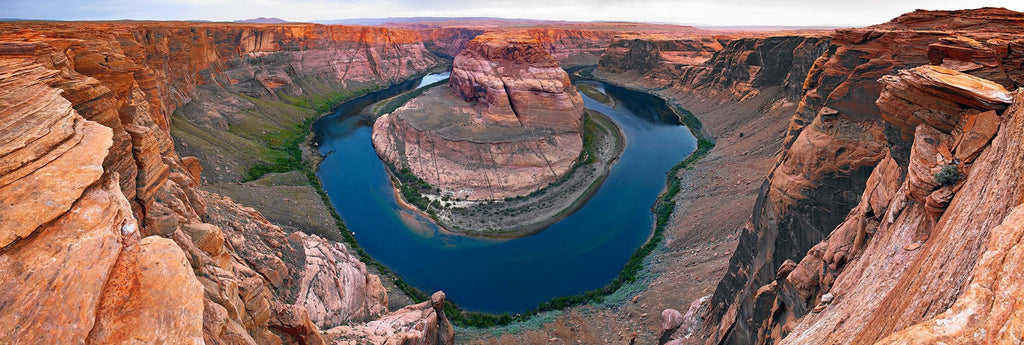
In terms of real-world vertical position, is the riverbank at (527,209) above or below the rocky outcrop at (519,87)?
below

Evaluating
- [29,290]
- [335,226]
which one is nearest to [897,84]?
[29,290]

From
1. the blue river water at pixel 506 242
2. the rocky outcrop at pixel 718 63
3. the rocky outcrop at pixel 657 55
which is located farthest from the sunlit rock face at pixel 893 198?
the rocky outcrop at pixel 657 55

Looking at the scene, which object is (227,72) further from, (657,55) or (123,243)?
(657,55)

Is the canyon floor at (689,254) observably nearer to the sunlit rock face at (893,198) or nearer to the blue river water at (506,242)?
the blue river water at (506,242)

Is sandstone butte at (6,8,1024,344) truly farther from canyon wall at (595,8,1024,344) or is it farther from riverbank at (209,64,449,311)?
riverbank at (209,64,449,311)

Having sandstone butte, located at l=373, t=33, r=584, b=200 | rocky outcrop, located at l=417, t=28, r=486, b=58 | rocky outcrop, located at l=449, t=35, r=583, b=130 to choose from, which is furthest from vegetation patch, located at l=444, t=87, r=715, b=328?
rocky outcrop, located at l=417, t=28, r=486, b=58

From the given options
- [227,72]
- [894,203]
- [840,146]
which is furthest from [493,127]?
[227,72]
